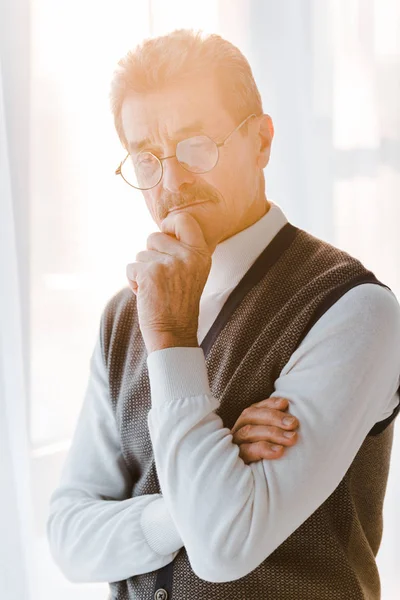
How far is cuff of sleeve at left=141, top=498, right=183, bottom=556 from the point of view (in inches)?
50.9

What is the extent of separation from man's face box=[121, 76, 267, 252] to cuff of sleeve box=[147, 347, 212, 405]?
0.26 metres

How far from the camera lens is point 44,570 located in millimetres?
2195

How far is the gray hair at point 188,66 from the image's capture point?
1.34 metres

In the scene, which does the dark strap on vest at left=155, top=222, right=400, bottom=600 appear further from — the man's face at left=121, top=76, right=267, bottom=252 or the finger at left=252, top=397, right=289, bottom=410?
the finger at left=252, top=397, right=289, bottom=410

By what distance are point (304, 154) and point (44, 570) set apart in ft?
4.51

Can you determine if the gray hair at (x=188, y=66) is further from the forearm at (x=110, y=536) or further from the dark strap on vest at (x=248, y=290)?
the forearm at (x=110, y=536)

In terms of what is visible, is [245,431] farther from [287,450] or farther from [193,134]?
[193,134]

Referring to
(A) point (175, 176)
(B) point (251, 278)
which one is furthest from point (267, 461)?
(A) point (175, 176)

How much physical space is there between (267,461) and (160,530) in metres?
0.28

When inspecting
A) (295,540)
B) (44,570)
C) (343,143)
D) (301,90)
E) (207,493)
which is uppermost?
(301,90)

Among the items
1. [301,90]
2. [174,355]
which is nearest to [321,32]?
[301,90]

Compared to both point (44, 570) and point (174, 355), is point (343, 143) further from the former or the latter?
point (44, 570)

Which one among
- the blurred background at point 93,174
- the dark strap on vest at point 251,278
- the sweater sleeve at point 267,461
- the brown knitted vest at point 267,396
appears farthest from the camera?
the blurred background at point 93,174

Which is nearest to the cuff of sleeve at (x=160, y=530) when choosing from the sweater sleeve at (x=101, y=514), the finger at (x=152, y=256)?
the sweater sleeve at (x=101, y=514)
